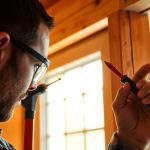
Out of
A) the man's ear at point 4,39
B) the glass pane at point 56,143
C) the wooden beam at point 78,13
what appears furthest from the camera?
the glass pane at point 56,143

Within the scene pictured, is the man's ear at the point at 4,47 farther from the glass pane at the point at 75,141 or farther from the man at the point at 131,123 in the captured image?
the glass pane at the point at 75,141

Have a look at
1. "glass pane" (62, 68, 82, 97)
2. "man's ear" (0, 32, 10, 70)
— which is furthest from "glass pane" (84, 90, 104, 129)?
"man's ear" (0, 32, 10, 70)

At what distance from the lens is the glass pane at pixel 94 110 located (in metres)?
1.90

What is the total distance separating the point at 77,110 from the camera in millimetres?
2074

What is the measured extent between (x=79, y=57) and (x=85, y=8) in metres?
0.25

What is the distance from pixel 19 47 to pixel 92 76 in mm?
944

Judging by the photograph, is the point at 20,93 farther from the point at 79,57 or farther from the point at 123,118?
the point at 79,57

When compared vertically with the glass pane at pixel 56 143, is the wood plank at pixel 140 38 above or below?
above

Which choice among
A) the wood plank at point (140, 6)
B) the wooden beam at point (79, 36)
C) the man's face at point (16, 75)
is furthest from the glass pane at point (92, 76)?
the man's face at point (16, 75)

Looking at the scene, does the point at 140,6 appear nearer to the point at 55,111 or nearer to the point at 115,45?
the point at 115,45

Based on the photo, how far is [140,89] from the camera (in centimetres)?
109

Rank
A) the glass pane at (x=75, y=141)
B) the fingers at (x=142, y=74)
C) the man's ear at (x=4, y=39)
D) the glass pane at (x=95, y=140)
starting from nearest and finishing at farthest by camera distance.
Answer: the man's ear at (x=4, y=39)
the fingers at (x=142, y=74)
the glass pane at (x=95, y=140)
the glass pane at (x=75, y=141)

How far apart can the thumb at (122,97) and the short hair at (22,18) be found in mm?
296

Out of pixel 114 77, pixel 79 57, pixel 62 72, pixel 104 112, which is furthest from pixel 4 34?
pixel 62 72
